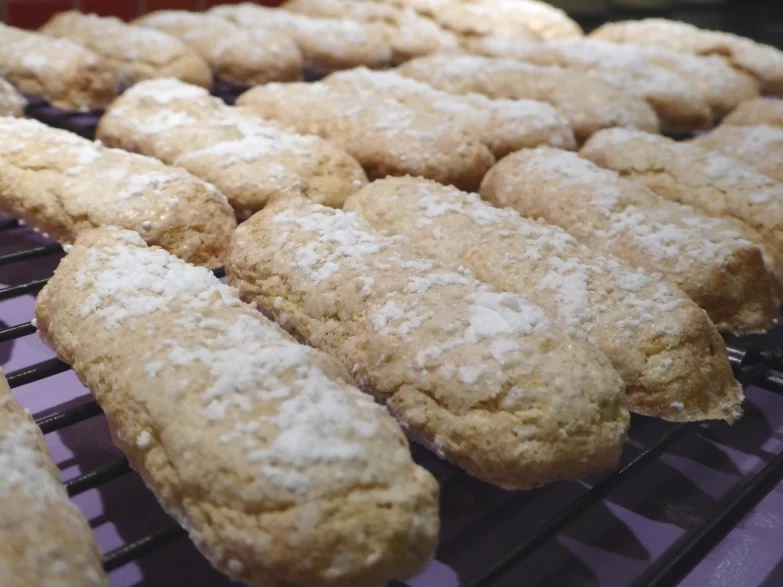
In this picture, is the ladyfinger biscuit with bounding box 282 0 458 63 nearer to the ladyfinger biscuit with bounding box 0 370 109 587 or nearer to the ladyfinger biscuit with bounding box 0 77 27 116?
the ladyfinger biscuit with bounding box 0 77 27 116

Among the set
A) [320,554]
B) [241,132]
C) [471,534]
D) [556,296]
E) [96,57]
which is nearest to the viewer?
[320,554]

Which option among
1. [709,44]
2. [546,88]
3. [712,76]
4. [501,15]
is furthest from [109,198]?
[709,44]

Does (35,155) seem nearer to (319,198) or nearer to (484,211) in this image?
(319,198)

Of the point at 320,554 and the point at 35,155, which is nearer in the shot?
the point at 320,554

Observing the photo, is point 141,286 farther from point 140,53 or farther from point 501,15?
point 501,15

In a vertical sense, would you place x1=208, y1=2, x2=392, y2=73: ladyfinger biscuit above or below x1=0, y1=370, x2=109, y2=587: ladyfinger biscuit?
below

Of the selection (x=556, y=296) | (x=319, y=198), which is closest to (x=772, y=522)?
(x=556, y=296)

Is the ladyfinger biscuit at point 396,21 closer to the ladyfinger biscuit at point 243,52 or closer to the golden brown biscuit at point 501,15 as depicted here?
the golden brown biscuit at point 501,15

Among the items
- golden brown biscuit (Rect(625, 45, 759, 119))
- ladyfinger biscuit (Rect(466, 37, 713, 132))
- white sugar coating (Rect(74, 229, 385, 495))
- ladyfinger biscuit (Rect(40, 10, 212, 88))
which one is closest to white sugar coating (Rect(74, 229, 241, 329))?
white sugar coating (Rect(74, 229, 385, 495))
